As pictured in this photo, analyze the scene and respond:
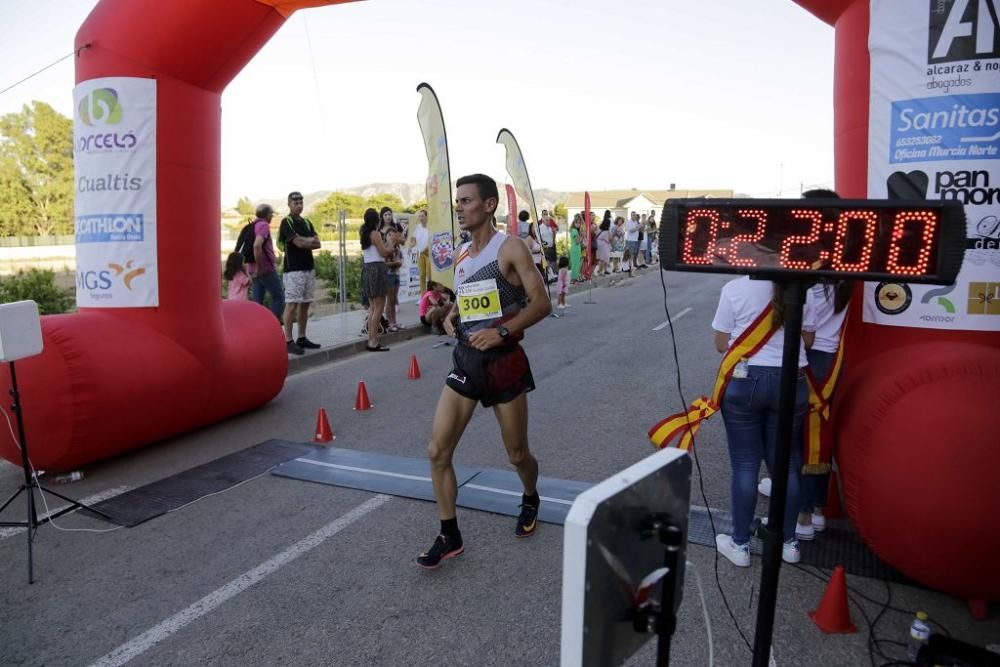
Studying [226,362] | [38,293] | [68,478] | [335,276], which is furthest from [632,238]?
[68,478]

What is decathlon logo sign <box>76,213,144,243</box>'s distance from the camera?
18.1ft

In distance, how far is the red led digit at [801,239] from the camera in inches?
74.1

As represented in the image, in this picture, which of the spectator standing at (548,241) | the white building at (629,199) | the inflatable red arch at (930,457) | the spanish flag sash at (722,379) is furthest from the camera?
the white building at (629,199)

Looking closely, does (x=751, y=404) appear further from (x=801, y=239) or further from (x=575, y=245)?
(x=575, y=245)

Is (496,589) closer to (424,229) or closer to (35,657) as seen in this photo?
(35,657)

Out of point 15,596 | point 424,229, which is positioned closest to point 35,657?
point 15,596

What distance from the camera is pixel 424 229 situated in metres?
13.5

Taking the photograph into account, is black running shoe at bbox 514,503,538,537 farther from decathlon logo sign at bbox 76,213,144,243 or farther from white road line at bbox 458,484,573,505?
decathlon logo sign at bbox 76,213,144,243

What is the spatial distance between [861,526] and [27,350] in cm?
447

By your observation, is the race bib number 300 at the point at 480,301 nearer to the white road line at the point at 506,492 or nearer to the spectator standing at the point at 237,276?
the white road line at the point at 506,492

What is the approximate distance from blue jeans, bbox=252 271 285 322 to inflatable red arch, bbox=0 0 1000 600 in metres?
2.65

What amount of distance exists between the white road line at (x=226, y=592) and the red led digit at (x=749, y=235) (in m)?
2.90

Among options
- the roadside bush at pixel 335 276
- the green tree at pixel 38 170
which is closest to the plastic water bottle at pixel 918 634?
the roadside bush at pixel 335 276

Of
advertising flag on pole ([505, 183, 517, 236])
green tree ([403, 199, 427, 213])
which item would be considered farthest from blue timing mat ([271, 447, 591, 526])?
advertising flag on pole ([505, 183, 517, 236])
